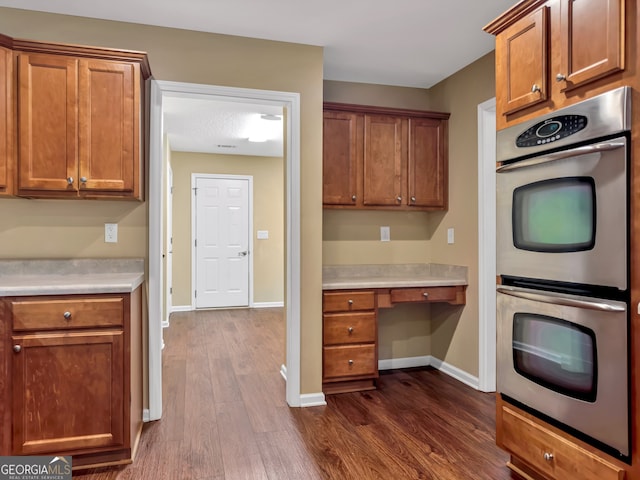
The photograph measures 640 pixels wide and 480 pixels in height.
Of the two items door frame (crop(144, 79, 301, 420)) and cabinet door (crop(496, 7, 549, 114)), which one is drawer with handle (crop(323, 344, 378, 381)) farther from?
cabinet door (crop(496, 7, 549, 114))

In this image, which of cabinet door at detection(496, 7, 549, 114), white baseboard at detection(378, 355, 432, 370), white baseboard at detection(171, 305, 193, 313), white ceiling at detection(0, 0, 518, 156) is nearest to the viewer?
cabinet door at detection(496, 7, 549, 114)

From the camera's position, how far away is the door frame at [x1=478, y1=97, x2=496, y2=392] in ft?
10.5

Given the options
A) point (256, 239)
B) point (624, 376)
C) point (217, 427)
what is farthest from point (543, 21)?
point (256, 239)

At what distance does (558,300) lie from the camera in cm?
172

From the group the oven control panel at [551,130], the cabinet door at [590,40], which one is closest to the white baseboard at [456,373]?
the oven control panel at [551,130]

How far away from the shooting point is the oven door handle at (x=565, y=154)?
150 cm

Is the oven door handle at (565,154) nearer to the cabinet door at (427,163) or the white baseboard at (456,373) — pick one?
the cabinet door at (427,163)

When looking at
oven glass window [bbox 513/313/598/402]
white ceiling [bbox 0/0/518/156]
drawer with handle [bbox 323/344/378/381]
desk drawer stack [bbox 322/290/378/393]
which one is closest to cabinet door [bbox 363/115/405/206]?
white ceiling [bbox 0/0/518/156]

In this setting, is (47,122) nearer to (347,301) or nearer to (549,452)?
(347,301)

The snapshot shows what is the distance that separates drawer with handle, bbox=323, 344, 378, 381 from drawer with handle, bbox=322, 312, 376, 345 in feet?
0.18

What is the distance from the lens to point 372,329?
125 inches

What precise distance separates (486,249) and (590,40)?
182 cm

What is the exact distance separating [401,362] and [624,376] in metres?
2.44

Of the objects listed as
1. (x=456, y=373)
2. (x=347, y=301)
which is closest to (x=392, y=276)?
(x=347, y=301)
